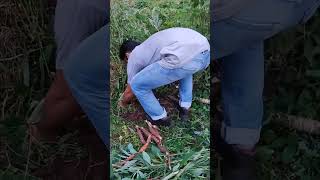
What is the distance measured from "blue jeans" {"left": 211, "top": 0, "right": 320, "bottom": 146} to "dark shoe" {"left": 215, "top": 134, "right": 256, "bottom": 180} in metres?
0.07

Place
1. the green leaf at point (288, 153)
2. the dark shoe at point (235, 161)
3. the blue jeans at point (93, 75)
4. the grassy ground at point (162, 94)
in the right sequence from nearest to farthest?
the grassy ground at point (162, 94), the blue jeans at point (93, 75), the dark shoe at point (235, 161), the green leaf at point (288, 153)

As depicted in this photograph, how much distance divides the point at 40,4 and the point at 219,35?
3.32 ft

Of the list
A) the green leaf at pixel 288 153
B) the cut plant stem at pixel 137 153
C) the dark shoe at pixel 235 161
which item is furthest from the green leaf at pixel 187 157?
the green leaf at pixel 288 153

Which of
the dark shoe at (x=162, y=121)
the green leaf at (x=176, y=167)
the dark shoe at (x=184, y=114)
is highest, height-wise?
the dark shoe at (x=184, y=114)

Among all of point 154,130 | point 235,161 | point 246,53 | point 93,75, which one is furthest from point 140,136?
point 235,161

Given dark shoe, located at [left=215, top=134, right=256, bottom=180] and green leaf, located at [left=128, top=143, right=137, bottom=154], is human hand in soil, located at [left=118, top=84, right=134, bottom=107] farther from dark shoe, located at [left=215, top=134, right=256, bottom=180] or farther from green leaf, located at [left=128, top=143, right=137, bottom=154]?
dark shoe, located at [left=215, top=134, right=256, bottom=180]

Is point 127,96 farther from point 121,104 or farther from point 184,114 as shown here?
point 184,114

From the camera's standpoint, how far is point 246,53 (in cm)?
224

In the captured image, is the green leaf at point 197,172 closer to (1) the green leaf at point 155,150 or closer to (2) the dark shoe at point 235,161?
(1) the green leaf at point 155,150

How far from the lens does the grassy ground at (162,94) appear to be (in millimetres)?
1779

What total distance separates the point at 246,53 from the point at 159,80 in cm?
52

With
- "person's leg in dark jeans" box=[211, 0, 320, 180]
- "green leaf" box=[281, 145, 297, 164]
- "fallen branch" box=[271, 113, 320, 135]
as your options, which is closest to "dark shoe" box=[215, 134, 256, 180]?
"person's leg in dark jeans" box=[211, 0, 320, 180]

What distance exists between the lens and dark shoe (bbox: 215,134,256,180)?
2523mm

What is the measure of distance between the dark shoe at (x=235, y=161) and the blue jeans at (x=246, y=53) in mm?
66
